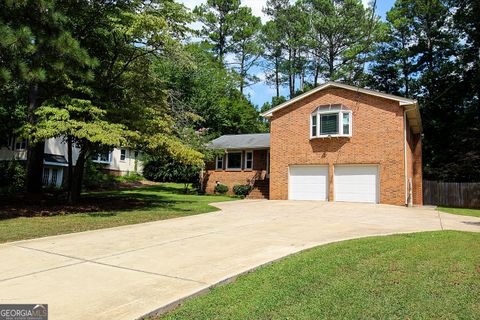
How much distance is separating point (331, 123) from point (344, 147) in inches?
63.3

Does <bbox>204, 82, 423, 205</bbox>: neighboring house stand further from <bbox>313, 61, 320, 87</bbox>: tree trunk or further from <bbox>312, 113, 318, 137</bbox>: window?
<bbox>313, 61, 320, 87</bbox>: tree trunk

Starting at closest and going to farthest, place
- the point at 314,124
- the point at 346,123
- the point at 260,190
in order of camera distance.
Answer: the point at 346,123 < the point at 314,124 < the point at 260,190

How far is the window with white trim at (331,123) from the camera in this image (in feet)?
69.7

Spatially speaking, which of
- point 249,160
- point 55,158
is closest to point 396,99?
point 249,160

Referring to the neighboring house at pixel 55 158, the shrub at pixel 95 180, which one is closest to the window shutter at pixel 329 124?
the neighboring house at pixel 55 158

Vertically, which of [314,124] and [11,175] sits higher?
[314,124]

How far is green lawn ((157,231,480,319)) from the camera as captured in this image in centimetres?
438

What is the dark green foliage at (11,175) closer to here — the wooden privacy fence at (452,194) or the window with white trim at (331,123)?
the window with white trim at (331,123)

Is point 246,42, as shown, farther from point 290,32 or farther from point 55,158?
point 55,158

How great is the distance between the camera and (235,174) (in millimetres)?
28297

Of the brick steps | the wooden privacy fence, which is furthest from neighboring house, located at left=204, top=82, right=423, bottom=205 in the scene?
the wooden privacy fence

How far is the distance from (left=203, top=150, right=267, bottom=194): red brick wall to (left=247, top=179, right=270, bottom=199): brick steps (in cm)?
82

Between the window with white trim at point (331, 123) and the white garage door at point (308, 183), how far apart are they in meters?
2.02

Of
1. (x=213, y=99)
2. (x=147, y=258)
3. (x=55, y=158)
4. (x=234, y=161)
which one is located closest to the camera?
(x=147, y=258)
